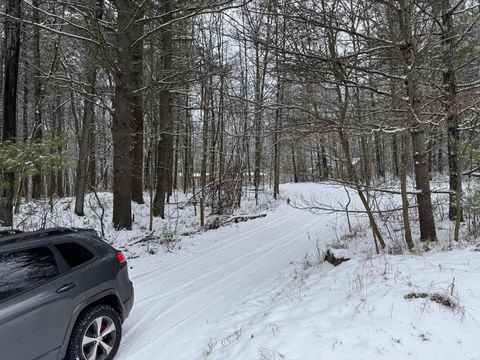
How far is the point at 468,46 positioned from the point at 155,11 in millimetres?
9865

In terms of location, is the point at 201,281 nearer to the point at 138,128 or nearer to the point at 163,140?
the point at 163,140

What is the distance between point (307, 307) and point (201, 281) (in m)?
3.12

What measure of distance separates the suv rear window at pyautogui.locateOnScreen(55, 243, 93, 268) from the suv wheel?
0.56m

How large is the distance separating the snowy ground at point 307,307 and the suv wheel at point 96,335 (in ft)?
Answer: 0.90

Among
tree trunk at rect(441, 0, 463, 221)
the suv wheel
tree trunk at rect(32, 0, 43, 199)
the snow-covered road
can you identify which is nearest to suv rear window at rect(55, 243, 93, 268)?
the suv wheel

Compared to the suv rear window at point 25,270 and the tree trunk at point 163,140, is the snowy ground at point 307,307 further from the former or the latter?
the tree trunk at point 163,140

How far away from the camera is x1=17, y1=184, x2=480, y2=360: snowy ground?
3.09 m

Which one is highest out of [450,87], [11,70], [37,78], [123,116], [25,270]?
[37,78]

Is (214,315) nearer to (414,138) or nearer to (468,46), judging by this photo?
(414,138)

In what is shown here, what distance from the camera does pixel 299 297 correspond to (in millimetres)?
4582

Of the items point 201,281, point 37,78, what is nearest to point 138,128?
point 37,78

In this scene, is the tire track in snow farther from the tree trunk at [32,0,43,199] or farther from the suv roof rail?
the tree trunk at [32,0,43,199]

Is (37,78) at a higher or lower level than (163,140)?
higher

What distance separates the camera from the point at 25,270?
3.26m
